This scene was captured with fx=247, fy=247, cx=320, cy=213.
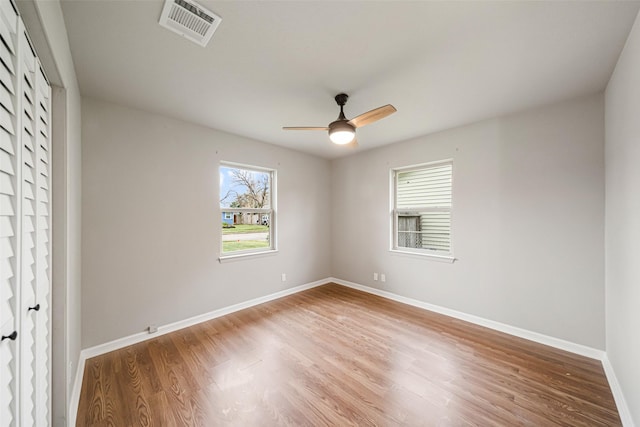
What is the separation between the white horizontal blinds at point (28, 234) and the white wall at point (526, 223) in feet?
12.4

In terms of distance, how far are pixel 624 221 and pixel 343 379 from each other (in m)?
2.45

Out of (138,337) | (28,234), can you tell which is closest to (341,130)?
(28,234)

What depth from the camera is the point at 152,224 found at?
2793 millimetres

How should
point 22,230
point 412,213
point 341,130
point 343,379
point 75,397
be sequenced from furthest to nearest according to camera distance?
point 412,213, point 341,130, point 343,379, point 75,397, point 22,230

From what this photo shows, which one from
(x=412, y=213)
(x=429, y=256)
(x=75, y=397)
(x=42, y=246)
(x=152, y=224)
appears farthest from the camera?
(x=412, y=213)

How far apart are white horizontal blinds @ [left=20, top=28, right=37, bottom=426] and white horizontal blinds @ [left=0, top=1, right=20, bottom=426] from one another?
68 millimetres

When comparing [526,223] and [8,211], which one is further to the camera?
[526,223]

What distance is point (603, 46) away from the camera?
1.72 m

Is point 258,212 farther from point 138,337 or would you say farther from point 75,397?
point 75,397

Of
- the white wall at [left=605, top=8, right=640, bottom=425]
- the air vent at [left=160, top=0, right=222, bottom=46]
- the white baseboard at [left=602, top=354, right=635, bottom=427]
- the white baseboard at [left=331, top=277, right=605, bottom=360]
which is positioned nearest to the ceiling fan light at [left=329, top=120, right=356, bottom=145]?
the air vent at [left=160, top=0, right=222, bottom=46]

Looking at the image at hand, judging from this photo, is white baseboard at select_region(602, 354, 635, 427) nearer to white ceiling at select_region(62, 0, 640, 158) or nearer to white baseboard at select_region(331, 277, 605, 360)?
white baseboard at select_region(331, 277, 605, 360)

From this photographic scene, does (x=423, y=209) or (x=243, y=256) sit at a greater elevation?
(x=423, y=209)

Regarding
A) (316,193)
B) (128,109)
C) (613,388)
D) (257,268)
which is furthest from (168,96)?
(613,388)

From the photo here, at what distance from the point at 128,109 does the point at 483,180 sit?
13.7ft
